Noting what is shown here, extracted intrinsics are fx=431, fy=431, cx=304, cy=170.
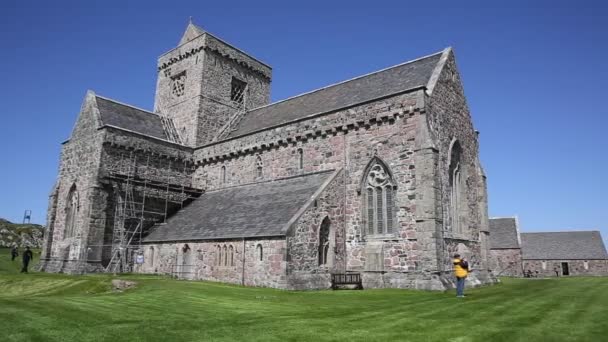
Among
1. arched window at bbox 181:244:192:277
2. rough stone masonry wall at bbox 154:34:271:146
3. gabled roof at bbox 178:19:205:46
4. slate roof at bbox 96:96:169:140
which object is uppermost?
gabled roof at bbox 178:19:205:46

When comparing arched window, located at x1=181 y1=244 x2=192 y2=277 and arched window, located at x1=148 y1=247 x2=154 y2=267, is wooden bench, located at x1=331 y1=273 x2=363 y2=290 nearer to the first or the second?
arched window, located at x1=181 y1=244 x2=192 y2=277

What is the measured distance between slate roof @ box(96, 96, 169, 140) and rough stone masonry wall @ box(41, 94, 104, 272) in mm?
864

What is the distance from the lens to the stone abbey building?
20.9 meters

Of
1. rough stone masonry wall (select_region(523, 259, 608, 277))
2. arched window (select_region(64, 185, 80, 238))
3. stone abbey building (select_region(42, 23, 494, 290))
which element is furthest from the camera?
rough stone masonry wall (select_region(523, 259, 608, 277))

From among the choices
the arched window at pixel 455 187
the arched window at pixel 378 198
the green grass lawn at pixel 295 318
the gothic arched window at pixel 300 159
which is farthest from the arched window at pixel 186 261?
the arched window at pixel 455 187

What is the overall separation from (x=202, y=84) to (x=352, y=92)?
15329 millimetres

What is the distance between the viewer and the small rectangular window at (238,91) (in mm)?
40812

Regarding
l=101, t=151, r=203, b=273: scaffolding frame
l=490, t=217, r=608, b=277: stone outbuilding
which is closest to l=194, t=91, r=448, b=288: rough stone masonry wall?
l=101, t=151, r=203, b=273: scaffolding frame

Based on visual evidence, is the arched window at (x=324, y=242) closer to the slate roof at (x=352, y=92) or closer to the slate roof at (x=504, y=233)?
the slate roof at (x=352, y=92)

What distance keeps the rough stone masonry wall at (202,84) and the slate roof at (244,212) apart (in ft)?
28.9

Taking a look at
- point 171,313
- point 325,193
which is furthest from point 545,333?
point 325,193

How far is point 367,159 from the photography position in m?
23.5

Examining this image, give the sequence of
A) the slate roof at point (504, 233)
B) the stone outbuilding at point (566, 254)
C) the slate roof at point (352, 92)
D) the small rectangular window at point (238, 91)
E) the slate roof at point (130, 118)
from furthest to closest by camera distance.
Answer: the stone outbuilding at point (566, 254), the slate roof at point (504, 233), the small rectangular window at point (238, 91), the slate roof at point (130, 118), the slate roof at point (352, 92)

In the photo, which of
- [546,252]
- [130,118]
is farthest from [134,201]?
[546,252]
